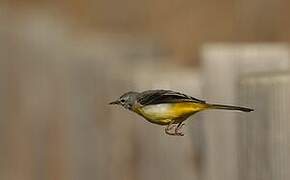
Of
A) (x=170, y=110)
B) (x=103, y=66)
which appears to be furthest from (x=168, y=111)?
(x=103, y=66)

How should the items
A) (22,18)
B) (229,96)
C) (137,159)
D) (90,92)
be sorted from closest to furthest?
1. (229,96)
2. (137,159)
3. (90,92)
4. (22,18)

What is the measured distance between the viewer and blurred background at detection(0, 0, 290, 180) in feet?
1.34

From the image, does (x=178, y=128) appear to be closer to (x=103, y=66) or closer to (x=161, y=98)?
(x=161, y=98)

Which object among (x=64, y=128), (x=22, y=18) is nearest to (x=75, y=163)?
(x=64, y=128)

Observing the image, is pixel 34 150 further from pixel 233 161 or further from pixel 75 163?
pixel 233 161

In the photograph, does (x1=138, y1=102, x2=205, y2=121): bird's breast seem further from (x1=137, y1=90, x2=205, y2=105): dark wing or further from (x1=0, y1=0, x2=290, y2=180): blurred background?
(x1=0, y1=0, x2=290, y2=180): blurred background

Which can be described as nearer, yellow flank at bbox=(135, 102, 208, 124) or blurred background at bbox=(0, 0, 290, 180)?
yellow flank at bbox=(135, 102, 208, 124)

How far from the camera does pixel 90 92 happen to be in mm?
556

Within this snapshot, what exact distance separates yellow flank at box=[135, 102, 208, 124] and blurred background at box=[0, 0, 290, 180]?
11 centimetres

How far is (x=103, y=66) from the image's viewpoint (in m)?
0.55

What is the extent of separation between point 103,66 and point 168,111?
0.32 meters

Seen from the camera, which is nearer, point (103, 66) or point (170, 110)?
point (170, 110)

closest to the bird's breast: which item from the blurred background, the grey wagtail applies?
the grey wagtail

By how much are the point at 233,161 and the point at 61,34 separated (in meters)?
0.38
